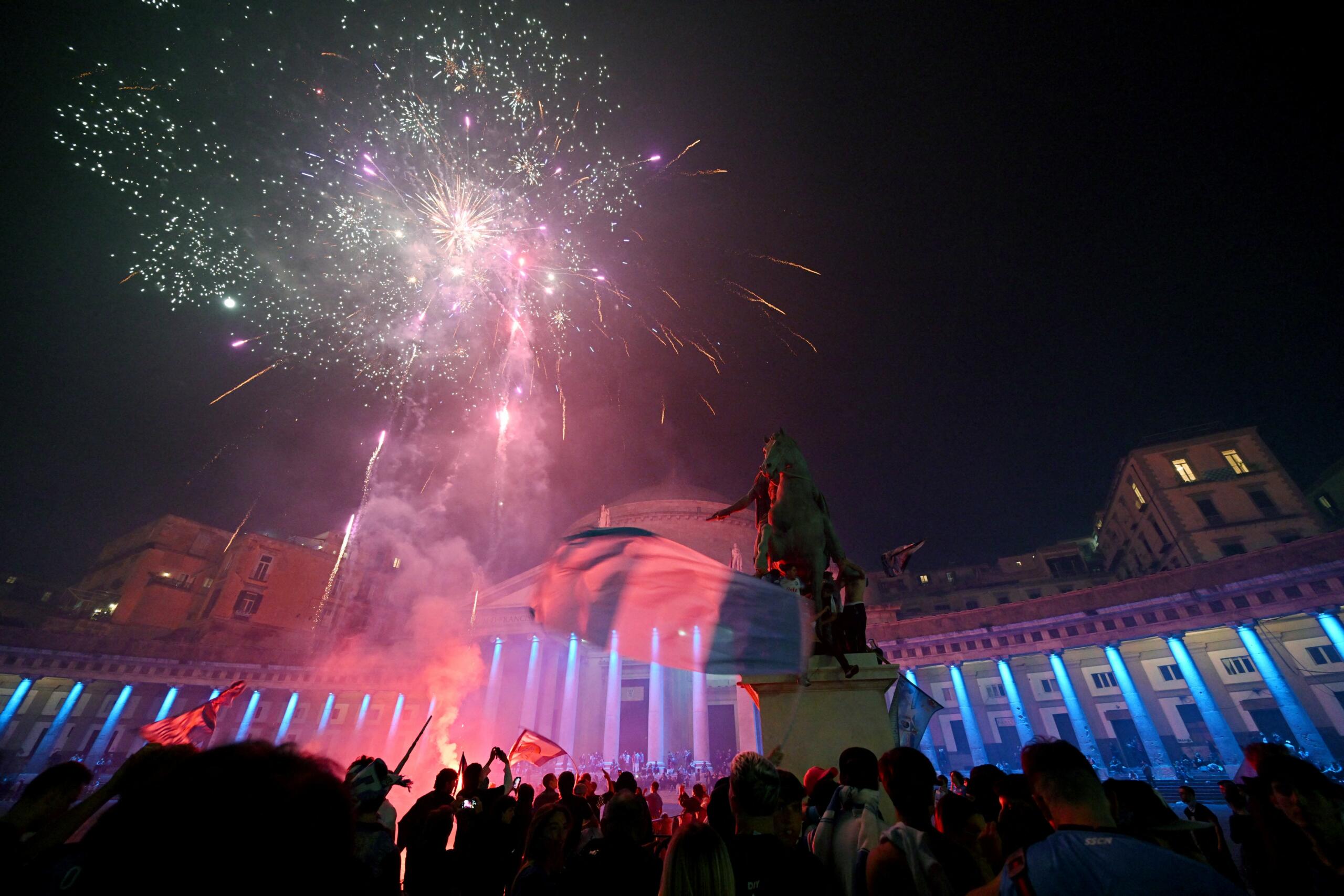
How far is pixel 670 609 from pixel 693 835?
2925 mm

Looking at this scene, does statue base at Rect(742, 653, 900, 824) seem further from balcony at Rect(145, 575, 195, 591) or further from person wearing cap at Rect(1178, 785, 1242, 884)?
balcony at Rect(145, 575, 195, 591)

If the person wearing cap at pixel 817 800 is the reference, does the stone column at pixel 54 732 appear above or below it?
above

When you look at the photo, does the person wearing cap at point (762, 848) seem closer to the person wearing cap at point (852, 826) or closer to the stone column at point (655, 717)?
the person wearing cap at point (852, 826)

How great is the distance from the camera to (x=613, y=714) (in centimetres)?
3741

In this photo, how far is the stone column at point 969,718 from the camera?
31625mm

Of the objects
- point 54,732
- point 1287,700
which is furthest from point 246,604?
point 1287,700

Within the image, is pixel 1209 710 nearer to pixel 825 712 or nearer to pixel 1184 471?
pixel 1184 471

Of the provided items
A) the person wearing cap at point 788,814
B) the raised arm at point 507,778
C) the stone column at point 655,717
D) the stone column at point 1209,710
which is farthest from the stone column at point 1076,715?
the person wearing cap at point 788,814

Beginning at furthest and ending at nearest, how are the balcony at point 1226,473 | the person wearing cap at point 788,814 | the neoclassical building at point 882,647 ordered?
the balcony at point 1226,473 → the neoclassical building at point 882,647 → the person wearing cap at point 788,814

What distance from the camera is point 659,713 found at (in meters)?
36.2

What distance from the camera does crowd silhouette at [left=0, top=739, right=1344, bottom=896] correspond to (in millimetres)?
1047

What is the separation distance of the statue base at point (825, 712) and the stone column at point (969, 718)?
109ft

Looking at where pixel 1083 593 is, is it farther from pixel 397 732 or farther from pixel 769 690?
pixel 397 732

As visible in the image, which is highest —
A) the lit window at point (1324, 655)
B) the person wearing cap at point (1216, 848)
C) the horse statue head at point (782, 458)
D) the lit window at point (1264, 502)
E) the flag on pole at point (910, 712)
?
the lit window at point (1264, 502)
